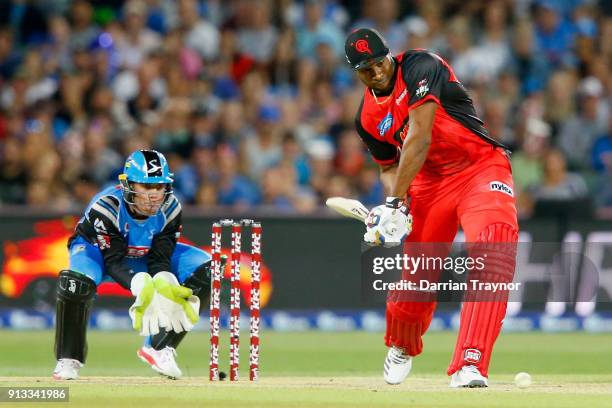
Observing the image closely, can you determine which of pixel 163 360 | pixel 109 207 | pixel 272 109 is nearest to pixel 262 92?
pixel 272 109

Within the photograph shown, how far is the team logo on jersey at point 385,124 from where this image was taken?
27.2 ft

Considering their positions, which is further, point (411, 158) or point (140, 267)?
point (140, 267)

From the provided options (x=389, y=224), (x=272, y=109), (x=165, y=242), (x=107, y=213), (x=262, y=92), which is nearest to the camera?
(x=389, y=224)

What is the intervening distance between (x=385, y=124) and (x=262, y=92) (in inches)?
288

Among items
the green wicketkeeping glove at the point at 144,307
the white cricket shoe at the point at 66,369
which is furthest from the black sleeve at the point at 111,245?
the white cricket shoe at the point at 66,369

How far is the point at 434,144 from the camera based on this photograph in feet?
26.8

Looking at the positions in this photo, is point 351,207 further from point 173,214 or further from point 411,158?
point 173,214

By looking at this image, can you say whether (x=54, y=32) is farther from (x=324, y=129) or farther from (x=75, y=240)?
(x=75, y=240)

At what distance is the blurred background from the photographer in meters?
13.8

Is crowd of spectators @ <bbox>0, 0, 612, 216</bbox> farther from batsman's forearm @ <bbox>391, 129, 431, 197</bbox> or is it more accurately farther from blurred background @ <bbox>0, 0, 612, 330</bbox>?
batsman's forearm @ <bbox>391, 129, 431, 197</bbox>

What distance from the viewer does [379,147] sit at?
8586mm

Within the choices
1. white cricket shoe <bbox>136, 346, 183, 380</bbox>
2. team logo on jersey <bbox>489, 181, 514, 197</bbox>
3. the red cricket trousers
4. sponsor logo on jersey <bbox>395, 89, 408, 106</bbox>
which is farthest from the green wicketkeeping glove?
team logo on jersey <bbox>489, 181, 514, 197</bbox>

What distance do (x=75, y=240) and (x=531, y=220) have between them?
260 inches

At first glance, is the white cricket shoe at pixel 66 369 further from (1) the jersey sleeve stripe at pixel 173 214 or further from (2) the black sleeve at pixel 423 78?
(2) the black sleeve at pixel 423 78
